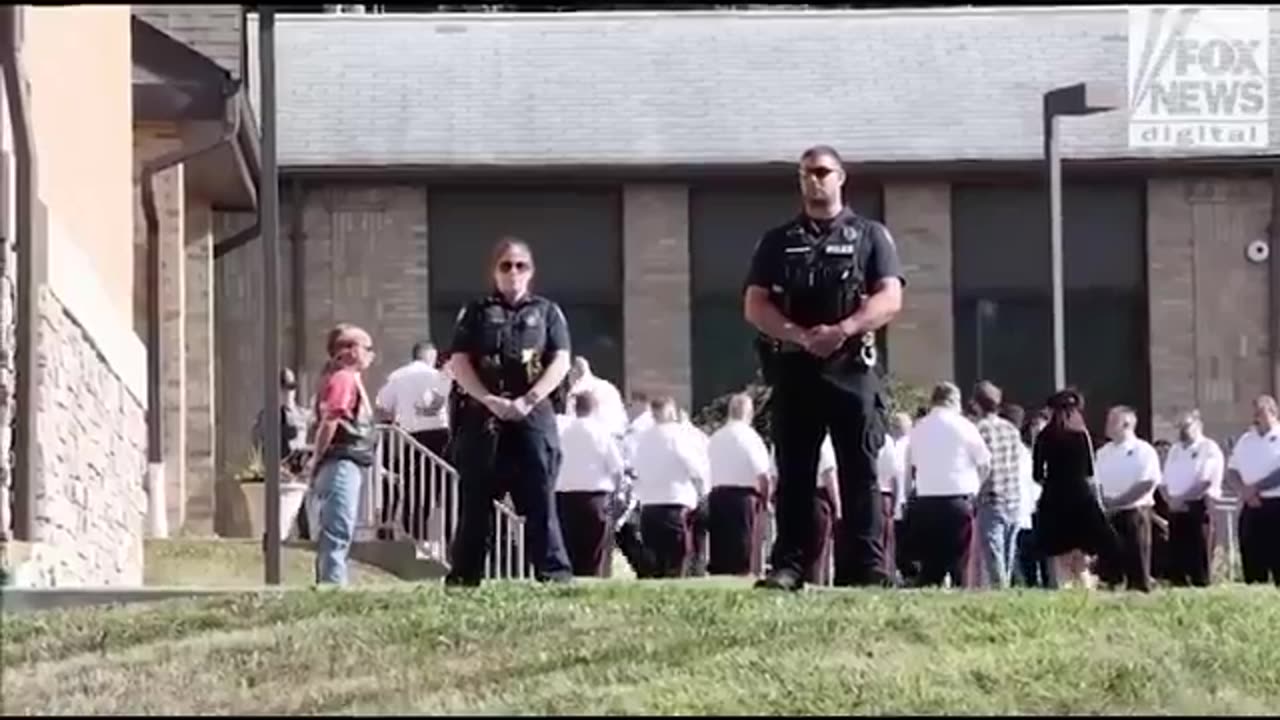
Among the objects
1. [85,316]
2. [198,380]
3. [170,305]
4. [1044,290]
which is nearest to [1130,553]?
[85,316]

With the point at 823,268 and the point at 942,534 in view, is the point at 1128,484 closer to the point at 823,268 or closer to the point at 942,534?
the point at 942,534

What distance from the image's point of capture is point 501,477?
12336 millimetres

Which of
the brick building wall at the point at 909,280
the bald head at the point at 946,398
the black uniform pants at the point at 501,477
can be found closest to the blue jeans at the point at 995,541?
the bald head at the point at 946,398

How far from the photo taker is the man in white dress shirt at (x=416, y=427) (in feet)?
64.8

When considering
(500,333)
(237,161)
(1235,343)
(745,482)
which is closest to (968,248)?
(1235,343)

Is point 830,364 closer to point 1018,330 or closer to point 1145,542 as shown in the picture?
point 1145,542

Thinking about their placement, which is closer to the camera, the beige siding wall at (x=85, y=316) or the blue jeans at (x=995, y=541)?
the beige siding wall at (x=85, y=316)

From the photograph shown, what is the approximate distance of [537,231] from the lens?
3028cm

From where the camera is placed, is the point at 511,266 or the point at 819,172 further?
the point at 511,266

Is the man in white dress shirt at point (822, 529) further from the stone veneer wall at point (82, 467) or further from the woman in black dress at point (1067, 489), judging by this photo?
the stone veneer wall at point (82, 467)

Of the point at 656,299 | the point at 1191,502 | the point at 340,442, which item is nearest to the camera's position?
the point at 340,442

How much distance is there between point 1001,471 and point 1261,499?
6.93ft

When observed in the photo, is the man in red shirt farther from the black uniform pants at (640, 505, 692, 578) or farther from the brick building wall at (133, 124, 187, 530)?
the brick building wall at (133, 124, 187, 530)

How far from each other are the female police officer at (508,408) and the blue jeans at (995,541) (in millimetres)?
6520
